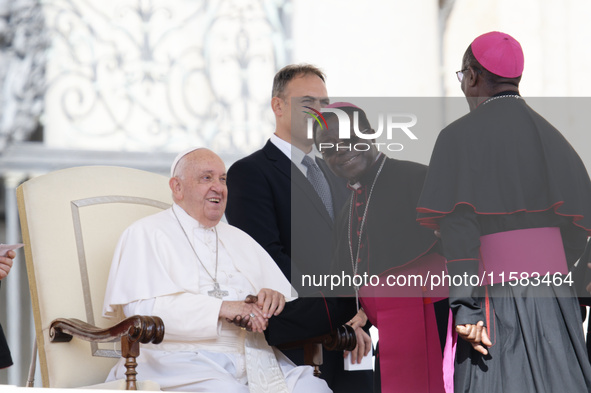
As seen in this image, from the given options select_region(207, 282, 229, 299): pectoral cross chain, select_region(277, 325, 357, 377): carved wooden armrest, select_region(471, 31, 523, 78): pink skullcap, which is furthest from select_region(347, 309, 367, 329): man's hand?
select_region(471, 31, 523, 78): pink skullcap

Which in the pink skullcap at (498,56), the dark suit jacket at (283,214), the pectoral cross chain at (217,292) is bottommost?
the pectoral cross chain at (217,292)

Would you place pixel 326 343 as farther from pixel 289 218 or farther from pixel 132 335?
pixel 132 335

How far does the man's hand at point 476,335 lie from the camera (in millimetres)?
2902

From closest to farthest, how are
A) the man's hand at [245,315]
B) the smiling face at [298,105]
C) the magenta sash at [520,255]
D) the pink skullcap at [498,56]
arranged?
the magenta sash at [520,255], the pink skullcap at [498,56], the man's hand at [245,315], the smiling face at [298,105]

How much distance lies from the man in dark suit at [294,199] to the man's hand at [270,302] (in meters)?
0.37

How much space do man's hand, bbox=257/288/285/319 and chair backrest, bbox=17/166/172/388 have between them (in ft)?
2.19

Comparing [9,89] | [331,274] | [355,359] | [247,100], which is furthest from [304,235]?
[9,89]

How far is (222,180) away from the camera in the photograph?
12.3 ft

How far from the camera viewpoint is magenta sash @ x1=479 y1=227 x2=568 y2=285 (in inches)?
119

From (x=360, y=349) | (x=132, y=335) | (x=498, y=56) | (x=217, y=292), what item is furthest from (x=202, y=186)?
(x=498, y=56)

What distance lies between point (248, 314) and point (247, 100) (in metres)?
3.13

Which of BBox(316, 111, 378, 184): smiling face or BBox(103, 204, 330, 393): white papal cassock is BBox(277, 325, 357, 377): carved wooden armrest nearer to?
BBox(103, 204, 330, 393): white papal cassock

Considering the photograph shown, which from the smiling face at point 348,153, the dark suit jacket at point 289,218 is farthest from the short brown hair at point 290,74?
the smiling face at point 348,153

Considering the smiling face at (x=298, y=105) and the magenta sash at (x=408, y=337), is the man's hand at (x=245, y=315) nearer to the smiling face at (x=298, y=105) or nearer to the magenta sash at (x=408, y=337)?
the magenta sash at (x=408, y=337)
